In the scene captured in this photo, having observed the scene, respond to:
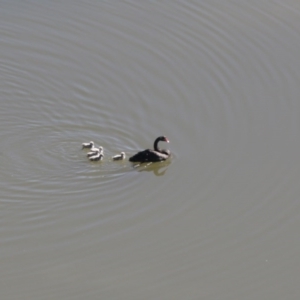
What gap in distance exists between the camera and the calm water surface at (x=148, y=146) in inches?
379

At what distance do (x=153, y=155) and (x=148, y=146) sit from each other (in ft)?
1.60

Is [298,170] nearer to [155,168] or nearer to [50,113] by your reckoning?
[155,168]

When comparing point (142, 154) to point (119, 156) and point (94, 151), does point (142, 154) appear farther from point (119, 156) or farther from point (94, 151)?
point (94, 151)

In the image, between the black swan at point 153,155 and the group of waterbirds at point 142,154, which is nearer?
the group of waterbirds at point 142,154

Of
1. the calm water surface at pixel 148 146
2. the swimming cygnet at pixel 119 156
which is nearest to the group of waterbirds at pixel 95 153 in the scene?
the swimming cygnet at pixel 119 156

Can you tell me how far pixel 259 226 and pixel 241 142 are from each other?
180cm

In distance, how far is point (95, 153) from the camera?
1138cm

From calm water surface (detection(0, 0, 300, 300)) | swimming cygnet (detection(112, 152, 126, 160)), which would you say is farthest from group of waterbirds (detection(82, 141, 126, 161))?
calm water surface (detection(0, 0, 300, 300))

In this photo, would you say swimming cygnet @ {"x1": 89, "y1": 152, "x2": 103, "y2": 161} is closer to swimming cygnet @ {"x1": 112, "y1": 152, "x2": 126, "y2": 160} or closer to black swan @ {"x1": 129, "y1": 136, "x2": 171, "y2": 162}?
swimming cygnet @ {"x1": 112, "y1": 152, "x2": 126, "y2": 160}

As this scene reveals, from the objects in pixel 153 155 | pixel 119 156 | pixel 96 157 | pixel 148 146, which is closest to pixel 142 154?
pixel 153 155

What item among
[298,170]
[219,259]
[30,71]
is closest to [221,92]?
[298,170]

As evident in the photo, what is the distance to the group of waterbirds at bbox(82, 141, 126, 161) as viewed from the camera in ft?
37.3

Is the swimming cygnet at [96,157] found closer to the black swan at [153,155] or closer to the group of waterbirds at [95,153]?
the group of waterbirds at [95,153]

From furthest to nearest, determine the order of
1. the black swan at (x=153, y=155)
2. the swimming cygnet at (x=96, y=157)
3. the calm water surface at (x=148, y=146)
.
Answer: the black swan at (x=153, y=155)
the swimming cygnet at (x=96, y=157)
the calm water surface at (x=148, y=146)
